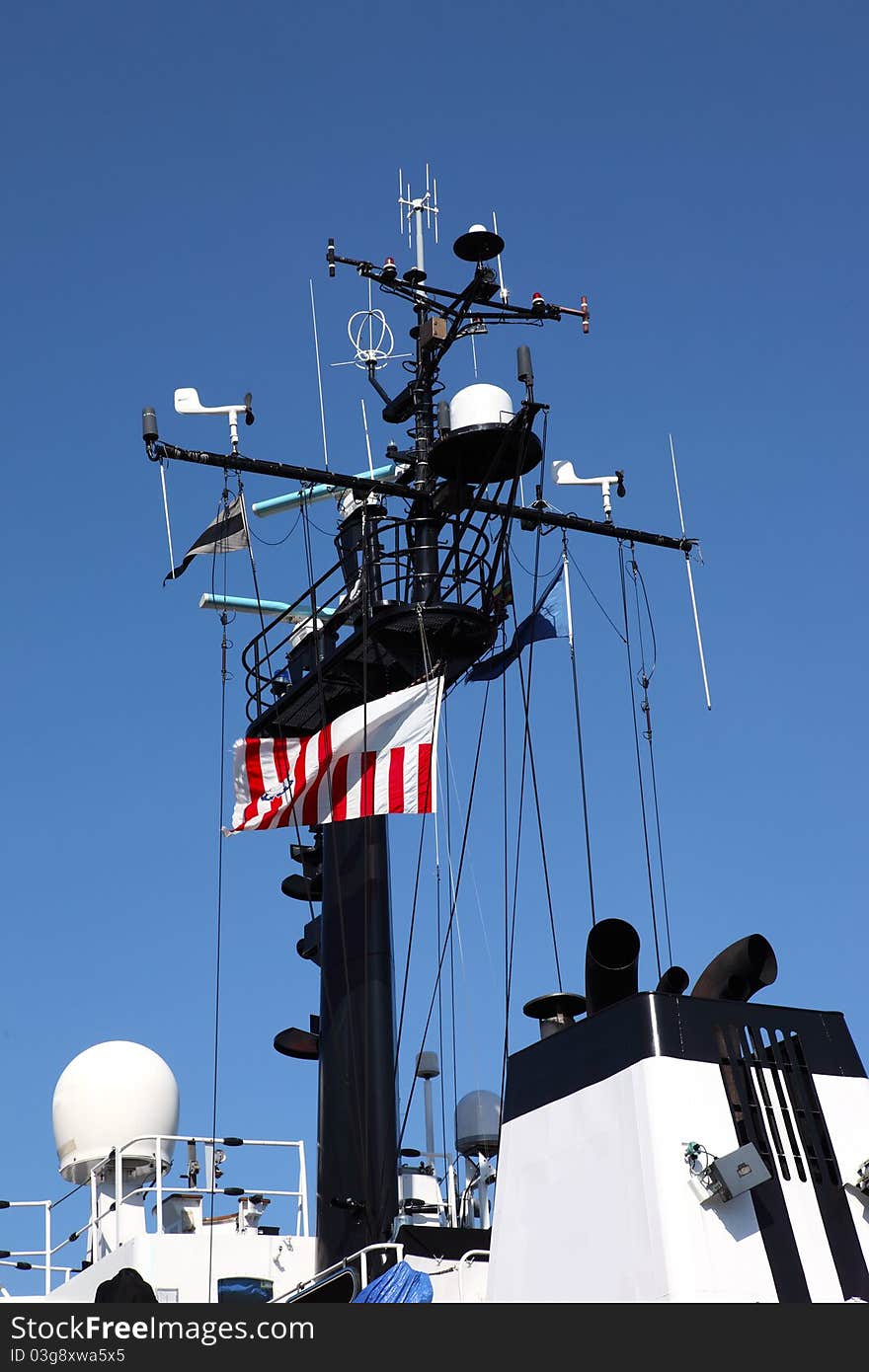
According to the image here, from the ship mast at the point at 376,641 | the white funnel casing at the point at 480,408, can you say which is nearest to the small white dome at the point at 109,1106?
the ship mast at the point at 376,641

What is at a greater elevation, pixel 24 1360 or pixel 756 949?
pixel 756 949

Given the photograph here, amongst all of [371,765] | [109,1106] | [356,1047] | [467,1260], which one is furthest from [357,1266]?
[371,765]

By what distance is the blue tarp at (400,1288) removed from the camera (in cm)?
903

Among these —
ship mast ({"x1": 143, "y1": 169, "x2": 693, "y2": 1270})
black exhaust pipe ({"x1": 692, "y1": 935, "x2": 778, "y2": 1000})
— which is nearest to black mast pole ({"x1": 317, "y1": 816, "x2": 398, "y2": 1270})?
ship mast ({"x1": 143, "y1": 169, "x2": 693, "y2": 1270})

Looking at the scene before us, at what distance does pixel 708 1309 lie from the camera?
22.7 ft

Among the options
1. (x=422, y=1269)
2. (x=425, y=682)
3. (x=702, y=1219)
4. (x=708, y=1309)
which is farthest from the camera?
(x=425, y=682)

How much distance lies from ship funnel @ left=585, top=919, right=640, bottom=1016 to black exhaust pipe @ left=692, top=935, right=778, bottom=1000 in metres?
0.37

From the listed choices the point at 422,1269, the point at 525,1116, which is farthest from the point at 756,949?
the point at 422,1269

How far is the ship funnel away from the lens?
923cm

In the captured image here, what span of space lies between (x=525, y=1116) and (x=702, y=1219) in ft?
4.68

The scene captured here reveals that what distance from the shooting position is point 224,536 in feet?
49.4

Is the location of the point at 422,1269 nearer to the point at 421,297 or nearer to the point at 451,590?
the point at 451,590

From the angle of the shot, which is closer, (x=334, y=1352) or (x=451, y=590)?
(x=334, y=1352)

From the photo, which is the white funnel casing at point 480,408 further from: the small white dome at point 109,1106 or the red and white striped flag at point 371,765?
the small white dome at point 109,1106
